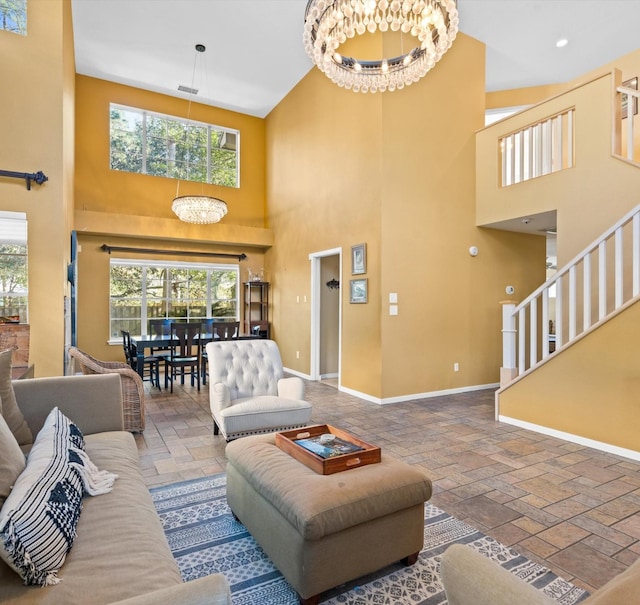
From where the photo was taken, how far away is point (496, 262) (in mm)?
6172

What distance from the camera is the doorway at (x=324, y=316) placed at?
22.4ft

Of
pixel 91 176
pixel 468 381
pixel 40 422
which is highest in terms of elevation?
pixel 91 176

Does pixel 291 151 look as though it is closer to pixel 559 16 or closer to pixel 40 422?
pixel 559 16

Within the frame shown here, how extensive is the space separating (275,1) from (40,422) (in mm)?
5666

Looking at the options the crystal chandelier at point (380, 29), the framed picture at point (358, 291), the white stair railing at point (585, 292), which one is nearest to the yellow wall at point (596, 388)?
the white stair railing at point (585, 292)

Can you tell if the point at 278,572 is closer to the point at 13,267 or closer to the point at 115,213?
the point at 13,267

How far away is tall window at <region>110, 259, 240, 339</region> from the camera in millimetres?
7633

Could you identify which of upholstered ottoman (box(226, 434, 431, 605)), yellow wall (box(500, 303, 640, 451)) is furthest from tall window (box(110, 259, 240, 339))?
upholstered ottoman (box(226, 434, 431, 605))

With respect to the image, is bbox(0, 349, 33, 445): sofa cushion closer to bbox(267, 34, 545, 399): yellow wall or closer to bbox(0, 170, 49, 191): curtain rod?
bbox(0, 170, 49, 191): curtain rod

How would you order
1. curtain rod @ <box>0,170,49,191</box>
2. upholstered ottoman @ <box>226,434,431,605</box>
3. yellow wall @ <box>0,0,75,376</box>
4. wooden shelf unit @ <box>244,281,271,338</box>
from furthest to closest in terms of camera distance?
wooden shelf unit @ <box>244,281,271,338</box>
yellow wall @ <box>0,0,75,376</box>
curtain rod @ <box>0,170,49,191</box>
upholstered ottoman @ <box>226,434,431,605</box>

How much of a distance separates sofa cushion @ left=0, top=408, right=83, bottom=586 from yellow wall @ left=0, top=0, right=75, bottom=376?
9.86 feet

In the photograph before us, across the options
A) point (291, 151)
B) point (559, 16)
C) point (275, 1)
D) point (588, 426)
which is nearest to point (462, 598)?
point (588, 426)

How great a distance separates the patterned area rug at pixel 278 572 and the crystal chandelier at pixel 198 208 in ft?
15.9

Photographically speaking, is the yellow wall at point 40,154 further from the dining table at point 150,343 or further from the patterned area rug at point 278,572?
the patterned area rug at point 278,572
